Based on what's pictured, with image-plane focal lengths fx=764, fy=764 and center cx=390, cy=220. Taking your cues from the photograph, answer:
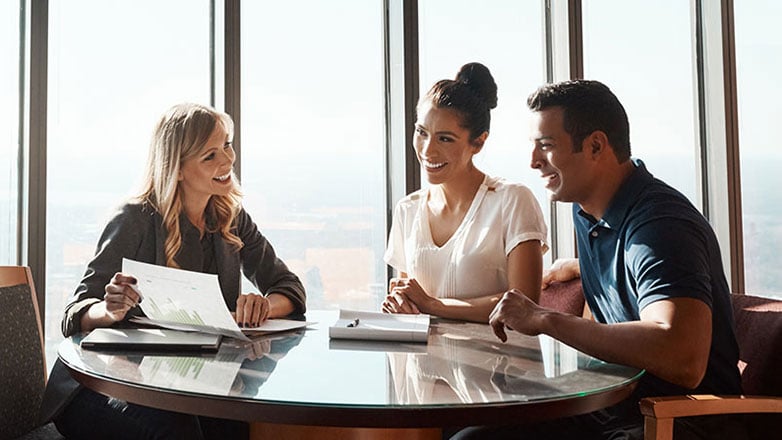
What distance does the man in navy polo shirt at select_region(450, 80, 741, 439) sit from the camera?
1.55 meters

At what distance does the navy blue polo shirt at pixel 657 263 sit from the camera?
1.60 meters

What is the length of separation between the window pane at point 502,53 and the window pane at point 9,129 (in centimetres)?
178

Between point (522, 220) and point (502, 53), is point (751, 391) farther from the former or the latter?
point (502, 53)

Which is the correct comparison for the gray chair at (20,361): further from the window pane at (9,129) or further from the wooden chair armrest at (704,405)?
the wooden chair armrest at (704,405)

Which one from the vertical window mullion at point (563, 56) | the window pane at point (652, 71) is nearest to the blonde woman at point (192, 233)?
the vertical window mullion at point (563, 56)

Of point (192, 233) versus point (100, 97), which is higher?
point (100, 97)

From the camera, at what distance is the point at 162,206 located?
2289 mm

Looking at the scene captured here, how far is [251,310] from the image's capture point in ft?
6.63

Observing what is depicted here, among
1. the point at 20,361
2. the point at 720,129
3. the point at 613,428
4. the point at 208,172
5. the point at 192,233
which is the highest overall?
the point at 720,129

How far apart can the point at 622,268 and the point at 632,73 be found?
227 centimetres

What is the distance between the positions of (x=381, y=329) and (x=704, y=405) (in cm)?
75

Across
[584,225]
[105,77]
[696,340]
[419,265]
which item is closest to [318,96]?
[105,77]

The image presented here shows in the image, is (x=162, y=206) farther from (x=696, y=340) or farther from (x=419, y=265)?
(x=696, y=340)

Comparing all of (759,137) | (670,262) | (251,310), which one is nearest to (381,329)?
(251,310)
